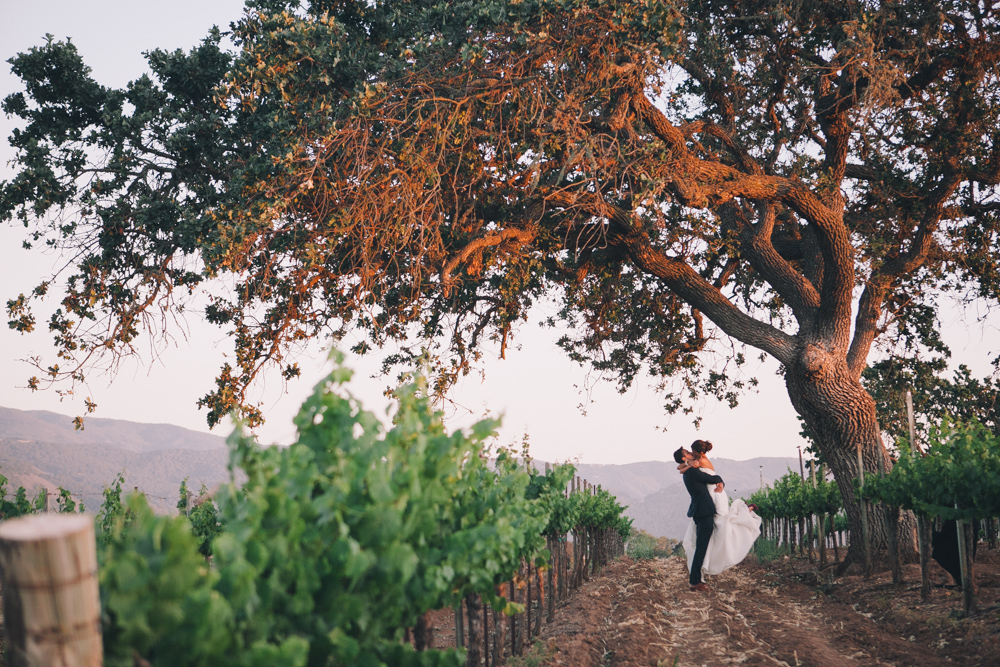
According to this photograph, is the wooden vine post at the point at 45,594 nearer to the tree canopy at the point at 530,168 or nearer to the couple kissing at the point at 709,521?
the tree canopy at the point at 530,168

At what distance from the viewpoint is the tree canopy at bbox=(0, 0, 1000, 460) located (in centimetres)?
750

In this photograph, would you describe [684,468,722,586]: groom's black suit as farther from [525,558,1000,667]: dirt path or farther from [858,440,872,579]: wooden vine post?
[858,440,872,579]: wooden vine post

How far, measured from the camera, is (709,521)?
9570mm

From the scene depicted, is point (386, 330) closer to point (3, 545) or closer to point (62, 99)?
point (62, 99)

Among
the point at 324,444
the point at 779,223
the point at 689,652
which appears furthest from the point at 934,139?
the point at 324,444

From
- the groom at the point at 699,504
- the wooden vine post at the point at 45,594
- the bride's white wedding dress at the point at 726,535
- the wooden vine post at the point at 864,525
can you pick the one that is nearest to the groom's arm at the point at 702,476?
the groom at the point at 699,504

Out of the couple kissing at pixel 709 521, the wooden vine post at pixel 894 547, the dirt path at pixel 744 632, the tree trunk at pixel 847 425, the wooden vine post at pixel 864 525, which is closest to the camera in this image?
the dirt path at pixel 744 632

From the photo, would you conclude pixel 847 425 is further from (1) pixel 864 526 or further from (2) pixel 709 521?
(2) pixel 709 521

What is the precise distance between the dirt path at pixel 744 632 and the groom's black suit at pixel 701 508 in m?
0.62

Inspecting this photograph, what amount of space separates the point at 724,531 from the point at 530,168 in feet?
19.3

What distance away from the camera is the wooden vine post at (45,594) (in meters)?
1.68

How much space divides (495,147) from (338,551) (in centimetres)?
658

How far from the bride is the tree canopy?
6.88 ft

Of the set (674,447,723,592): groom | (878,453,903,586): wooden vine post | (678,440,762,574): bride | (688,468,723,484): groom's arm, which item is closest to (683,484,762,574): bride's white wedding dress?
(678,440,762,574): bride
